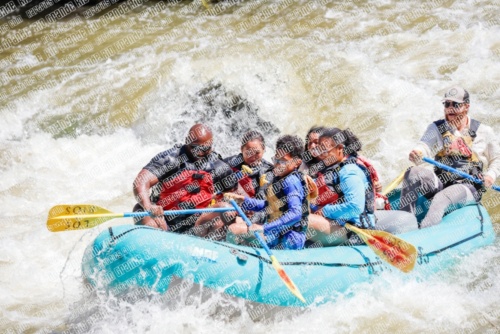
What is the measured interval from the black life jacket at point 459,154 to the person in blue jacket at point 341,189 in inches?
38.8

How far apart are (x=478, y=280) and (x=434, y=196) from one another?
70 centimetres

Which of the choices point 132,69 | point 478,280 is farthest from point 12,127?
point 478,280

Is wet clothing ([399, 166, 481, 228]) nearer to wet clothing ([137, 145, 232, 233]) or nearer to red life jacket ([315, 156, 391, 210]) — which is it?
red life jacket ([315, 156, 391, 210])

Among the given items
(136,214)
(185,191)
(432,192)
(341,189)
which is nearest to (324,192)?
(341,189)

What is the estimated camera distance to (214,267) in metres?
4.02

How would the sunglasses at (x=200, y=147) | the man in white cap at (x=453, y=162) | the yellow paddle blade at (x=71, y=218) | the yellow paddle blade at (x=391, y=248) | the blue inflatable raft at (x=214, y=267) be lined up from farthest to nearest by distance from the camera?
the man in white cap at (x=453, y=162) < the sunglasses at (x=200, y=147) < the yellow paddle blade at (x=71, y=218) < the yellow paddle blade at (x=391, y=248) < the blue inflatable raft at (x=214, y=267)

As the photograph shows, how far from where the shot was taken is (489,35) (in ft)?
27.7

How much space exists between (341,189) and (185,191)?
117cm

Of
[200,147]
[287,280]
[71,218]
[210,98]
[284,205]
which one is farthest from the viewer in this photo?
[210,98]

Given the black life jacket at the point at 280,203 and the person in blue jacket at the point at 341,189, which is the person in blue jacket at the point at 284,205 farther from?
the person in blue jacket at the point at 341,189

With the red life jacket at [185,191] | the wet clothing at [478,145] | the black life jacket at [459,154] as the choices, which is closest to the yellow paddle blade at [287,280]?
the red life jacket at [185,191]

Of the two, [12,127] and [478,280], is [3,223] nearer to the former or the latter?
[12,127]

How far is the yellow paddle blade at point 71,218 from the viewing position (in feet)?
14.3

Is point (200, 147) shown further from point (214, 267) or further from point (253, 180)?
point (214, 267)
